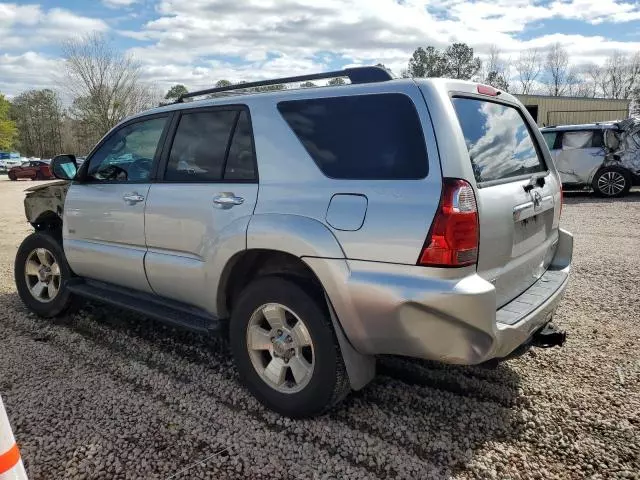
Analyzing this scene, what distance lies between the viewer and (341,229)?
2.55 metres

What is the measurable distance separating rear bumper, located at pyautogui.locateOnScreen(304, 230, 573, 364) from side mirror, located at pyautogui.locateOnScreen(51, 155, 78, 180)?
2.73m

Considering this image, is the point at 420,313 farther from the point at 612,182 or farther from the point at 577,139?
the point at 612,182

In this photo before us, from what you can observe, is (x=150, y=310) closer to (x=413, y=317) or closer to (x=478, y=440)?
(x=413, y=317)

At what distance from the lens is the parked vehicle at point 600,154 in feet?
41.5

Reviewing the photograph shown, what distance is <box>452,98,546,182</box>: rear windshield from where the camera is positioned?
2.61 m

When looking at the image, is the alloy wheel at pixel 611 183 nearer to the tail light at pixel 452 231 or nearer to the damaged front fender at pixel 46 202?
the tail light at pixel 452 231

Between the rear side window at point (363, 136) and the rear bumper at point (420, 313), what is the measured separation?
481 millimetres

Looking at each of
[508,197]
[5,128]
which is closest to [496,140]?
[508,197]

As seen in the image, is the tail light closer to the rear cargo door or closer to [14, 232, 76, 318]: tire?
the rear cargo door

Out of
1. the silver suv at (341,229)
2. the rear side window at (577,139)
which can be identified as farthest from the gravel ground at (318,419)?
the rear side window at (577,139)

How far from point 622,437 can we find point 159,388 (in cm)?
271

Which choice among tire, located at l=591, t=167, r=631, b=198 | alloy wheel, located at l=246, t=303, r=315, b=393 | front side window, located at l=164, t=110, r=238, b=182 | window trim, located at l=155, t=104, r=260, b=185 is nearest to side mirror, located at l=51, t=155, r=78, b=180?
window trim, located at l=155, t=104, r=260, b=185

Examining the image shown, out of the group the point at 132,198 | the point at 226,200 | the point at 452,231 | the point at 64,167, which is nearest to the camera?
the point at 452,231

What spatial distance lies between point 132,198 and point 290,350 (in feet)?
5.50
